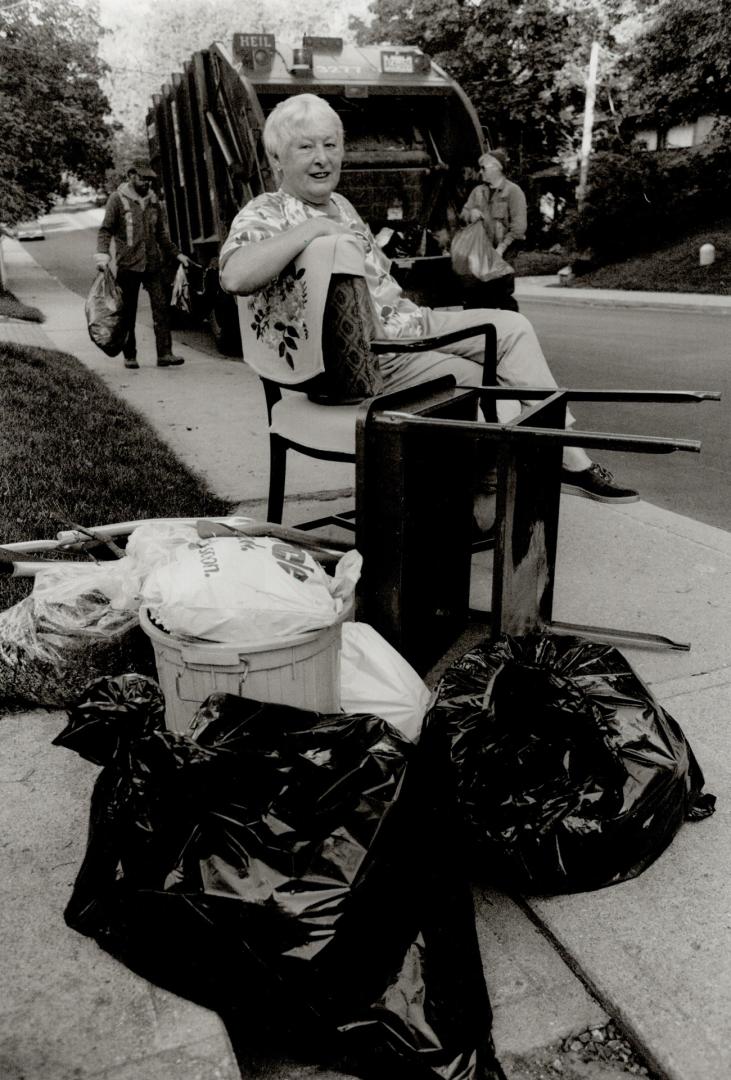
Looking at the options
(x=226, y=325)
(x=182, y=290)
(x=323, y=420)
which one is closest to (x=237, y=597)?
(x=323, y=420)

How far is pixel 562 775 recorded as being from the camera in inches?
80.4

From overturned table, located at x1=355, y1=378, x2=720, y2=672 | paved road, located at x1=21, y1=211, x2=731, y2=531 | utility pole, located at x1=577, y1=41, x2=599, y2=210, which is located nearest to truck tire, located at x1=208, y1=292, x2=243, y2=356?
paved road, located at x1=21, y1=211, x2=731, y2=531

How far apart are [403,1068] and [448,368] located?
2468 mm

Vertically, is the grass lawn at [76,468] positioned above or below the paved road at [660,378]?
above

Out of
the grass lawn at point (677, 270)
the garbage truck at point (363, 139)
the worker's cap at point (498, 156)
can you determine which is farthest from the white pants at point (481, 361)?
the grass lawn at point (677, 270)

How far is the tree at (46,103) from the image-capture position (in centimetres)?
1181

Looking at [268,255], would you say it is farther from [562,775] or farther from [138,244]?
[138,244]

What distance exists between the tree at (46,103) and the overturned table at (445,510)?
367 inches

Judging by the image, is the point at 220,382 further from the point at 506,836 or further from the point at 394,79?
the point at 506,836

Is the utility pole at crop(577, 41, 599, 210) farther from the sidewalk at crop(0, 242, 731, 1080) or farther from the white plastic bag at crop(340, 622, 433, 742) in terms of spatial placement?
the white plastic bag at crop(340, 622, 433, 742)

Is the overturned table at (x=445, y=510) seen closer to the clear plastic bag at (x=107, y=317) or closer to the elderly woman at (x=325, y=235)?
the elderly woman at (x=325, y=235)

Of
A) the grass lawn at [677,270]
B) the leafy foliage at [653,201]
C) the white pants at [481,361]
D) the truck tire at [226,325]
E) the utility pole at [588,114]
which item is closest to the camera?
the white pants at [481,361]

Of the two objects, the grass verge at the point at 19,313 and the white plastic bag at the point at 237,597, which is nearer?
the white plastic bag at the point at 237,597

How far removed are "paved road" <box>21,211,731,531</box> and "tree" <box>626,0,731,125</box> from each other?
8218 mm
